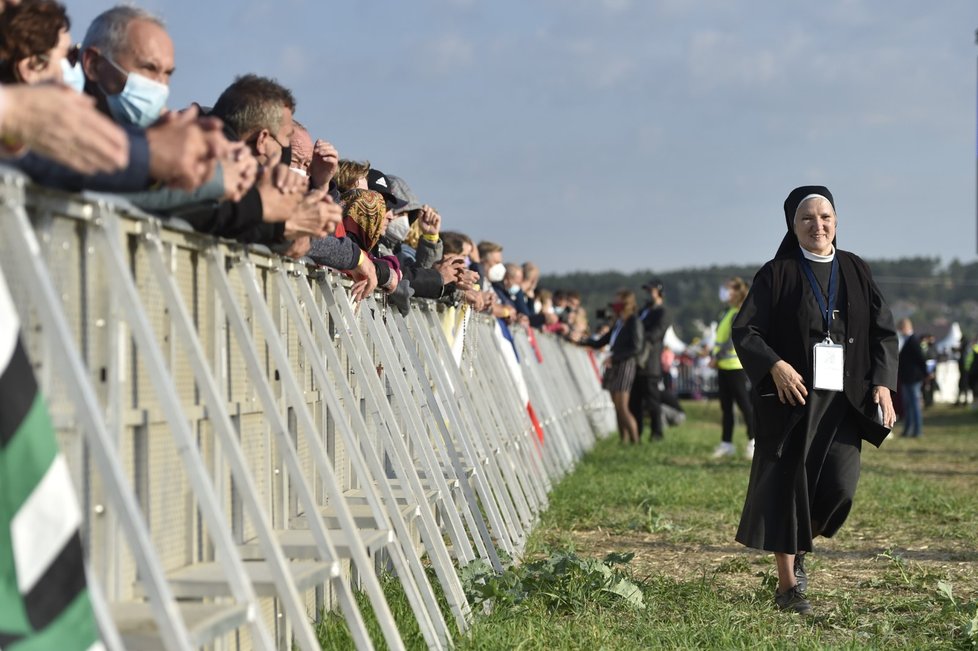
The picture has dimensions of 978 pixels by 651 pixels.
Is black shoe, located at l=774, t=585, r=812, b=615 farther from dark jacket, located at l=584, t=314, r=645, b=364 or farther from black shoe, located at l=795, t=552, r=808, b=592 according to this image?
dark jacket, located at l=584, t=314, r=645, b=364

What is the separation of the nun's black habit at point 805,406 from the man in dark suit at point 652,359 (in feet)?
43.0

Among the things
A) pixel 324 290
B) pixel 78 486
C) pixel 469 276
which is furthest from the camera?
pixel 469 276

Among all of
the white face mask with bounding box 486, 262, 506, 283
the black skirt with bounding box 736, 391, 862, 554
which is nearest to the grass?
the black skirt with bounding box 736, 391, 862, 554

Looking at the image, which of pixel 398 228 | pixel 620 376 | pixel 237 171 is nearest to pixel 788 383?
pixel 398 228

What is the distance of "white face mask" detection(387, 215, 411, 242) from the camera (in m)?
8.07

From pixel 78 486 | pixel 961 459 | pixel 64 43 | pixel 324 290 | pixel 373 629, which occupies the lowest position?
pixel 961 459

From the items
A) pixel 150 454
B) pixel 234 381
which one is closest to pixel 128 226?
pixel 150 454

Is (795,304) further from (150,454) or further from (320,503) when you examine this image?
(150,454)

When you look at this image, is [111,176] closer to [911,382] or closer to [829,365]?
[829,365]

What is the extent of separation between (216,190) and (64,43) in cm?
53

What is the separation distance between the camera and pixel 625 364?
20.0 meters

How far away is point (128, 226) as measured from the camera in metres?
3.70

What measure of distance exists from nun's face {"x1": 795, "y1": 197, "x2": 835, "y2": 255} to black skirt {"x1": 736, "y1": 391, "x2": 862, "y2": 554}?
731 millimetres

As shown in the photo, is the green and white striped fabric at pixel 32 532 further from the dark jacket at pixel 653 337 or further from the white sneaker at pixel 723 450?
the dark jacket at pixel 653 337
